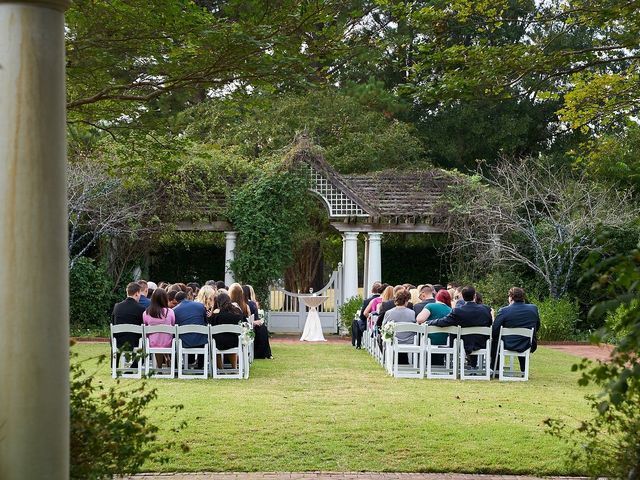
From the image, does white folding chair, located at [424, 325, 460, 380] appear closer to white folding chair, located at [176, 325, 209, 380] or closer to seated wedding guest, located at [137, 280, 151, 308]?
white folding chair, located at [176, 325, 209, 380]

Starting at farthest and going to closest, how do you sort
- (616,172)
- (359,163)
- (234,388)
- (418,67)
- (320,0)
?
(359,163)
(616,172)
(234,388)
(418,67)
(320,0)

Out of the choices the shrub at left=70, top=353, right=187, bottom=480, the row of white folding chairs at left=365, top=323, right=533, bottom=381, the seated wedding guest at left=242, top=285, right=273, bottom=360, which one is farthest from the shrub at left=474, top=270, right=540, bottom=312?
the shrub at left=70, top=353, right=187, bottom=480

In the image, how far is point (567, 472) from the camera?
8.03 m

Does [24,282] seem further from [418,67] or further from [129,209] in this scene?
[129,209]

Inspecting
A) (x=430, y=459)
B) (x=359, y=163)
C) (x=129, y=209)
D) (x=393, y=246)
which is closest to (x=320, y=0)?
(x=430, y=459)

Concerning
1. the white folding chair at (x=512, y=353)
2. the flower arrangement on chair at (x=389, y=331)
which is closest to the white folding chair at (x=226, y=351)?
the flower arrangement on chair at (x=389, y=331)

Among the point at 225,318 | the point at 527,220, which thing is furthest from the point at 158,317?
the point at 527,220

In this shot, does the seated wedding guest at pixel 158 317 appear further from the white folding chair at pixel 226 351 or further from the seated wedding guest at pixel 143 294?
the seated wedding guest at pixel 143 294

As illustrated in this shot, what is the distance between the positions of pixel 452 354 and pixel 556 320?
352 inches

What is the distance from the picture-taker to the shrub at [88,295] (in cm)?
2416

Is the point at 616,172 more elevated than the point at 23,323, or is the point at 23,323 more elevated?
the point at 616,172

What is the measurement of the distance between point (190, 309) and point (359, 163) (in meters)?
18.9

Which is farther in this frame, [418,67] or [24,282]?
[418,67]

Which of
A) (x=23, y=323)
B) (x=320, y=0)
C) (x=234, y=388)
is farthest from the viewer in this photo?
(x=234, y=388)
